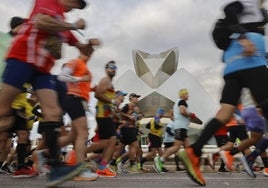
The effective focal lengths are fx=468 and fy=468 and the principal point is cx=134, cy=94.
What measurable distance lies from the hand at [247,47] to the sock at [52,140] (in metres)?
1.44

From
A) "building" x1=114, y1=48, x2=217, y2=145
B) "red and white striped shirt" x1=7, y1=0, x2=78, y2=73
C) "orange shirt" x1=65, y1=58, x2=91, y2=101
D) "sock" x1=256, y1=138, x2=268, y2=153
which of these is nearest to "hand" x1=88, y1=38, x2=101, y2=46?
"red and white striped shirt" x1=7, y1=0, x2=78, y2=73

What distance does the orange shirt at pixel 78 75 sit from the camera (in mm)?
5070

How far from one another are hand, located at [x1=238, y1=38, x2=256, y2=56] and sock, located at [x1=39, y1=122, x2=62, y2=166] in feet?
4.73

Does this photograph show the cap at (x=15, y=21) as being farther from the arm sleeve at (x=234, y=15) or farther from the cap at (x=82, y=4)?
the arm sleeve at (x=234, y=15)

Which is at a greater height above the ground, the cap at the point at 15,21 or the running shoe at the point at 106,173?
the cap at the point at 15,21

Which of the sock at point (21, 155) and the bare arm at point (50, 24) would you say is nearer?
the bare arm at point (50, 24)

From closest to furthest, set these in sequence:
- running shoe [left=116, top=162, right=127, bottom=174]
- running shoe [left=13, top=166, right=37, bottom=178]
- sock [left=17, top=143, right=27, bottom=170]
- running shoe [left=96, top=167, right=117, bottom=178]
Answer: running shoe [left=13, top=166, right=37, bottom=178], sock [left=17, top=143, right=27, bottom=170], running shoe [left=96, top=167, right=117, bottom=178], running shoe [left=116, top=162, right=127, bottom=174]

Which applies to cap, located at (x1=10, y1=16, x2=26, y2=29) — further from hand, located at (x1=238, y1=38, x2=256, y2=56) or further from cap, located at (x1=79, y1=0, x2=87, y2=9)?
hand, located at (x1=238, y1=38, x2=256, y2=56)

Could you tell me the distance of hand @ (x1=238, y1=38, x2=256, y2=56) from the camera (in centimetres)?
339

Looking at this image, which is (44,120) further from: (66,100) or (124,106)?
(124,106)

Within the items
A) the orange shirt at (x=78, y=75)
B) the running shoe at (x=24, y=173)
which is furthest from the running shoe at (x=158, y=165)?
the orange shirt at (x=78, y=75)

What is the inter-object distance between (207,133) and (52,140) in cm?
119

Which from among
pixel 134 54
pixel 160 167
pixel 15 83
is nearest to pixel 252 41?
pixel 15 83

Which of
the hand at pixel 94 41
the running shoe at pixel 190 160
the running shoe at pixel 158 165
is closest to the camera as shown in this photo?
the hand at pixel 94 41
